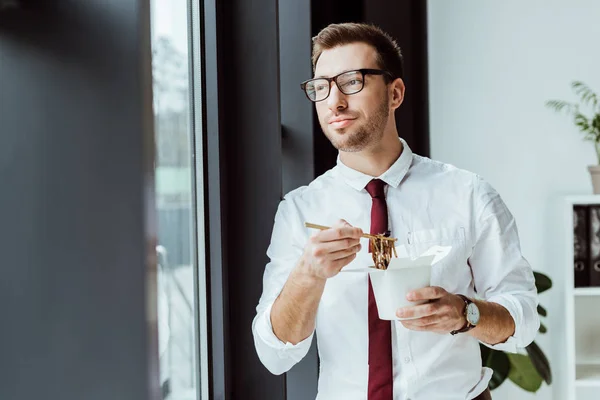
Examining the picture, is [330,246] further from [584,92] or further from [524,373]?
[584,92]

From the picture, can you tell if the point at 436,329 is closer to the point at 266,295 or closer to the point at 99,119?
the point at 266,295

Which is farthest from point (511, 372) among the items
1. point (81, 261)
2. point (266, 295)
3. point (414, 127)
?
point (81, 261)

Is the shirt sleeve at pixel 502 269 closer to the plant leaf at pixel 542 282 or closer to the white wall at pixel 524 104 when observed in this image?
the plant leaf at pixel 542 282

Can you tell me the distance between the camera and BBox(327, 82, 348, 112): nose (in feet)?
4.79

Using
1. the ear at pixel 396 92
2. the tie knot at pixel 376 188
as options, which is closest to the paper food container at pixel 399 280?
the tie knot at pixel 376 188

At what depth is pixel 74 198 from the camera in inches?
16.8

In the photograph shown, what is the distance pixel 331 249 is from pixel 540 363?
2033mm

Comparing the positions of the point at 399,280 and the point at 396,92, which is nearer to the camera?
the point at 399,280

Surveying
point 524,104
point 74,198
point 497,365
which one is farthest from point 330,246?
point 524,104

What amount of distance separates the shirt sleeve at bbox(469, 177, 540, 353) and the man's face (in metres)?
0.29

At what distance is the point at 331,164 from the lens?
2084mm

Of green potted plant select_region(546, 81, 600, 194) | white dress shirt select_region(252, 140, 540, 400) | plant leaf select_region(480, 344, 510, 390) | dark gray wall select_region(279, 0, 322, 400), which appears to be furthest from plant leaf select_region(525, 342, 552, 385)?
white dress shirt select_region(252, 140, 540, 400)

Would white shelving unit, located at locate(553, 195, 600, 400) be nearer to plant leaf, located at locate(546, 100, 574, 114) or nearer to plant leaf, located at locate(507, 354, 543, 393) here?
plant leaf, located at locate(507, 354, 543, 393)

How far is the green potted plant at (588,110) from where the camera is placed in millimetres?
3127
